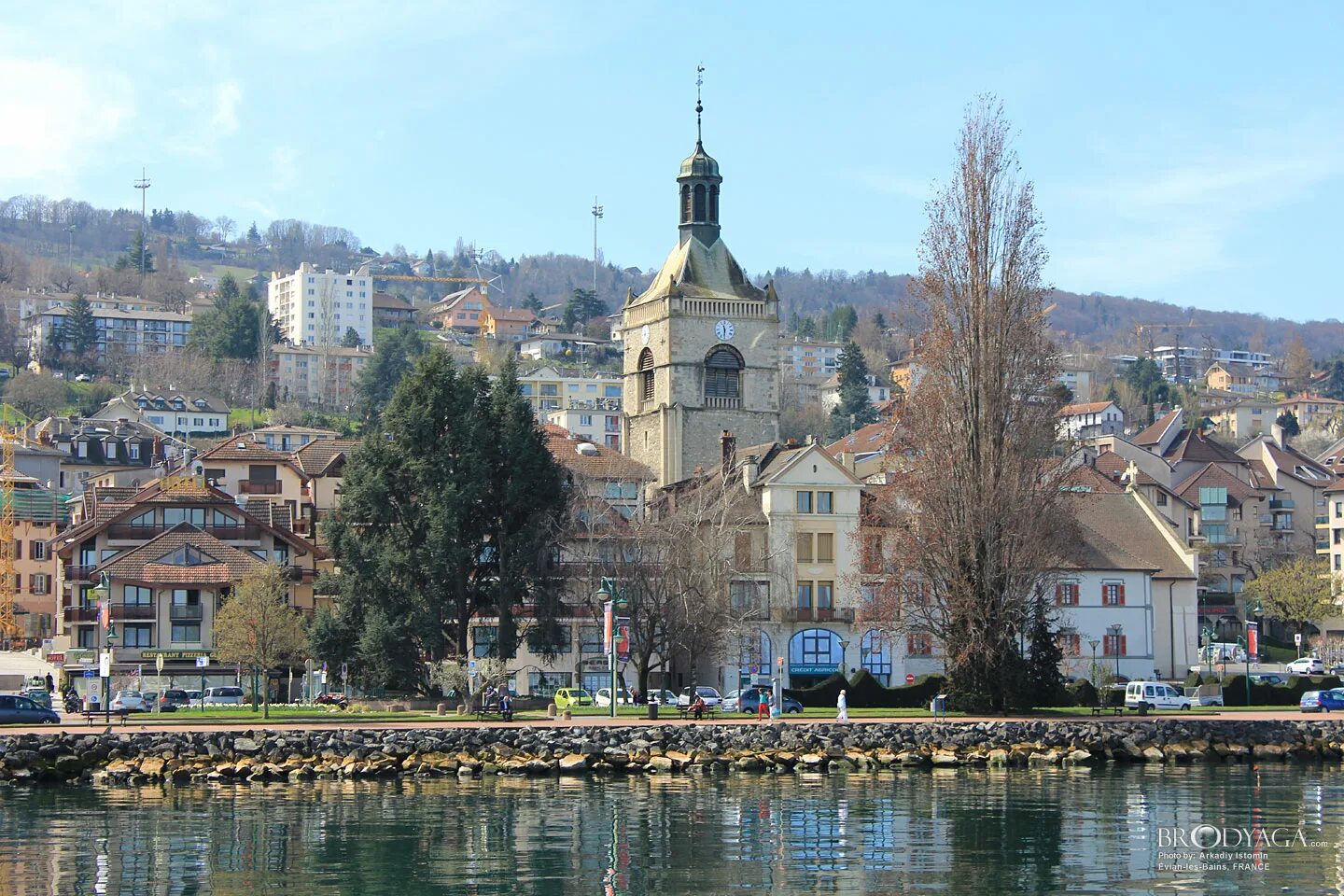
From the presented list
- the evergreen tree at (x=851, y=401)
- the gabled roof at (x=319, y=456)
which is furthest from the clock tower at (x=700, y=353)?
the evergreen tree at (x=851, y=401)

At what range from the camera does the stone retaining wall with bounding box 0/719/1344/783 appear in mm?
50531

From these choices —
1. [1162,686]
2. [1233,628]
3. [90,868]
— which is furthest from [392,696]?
[1233,628]

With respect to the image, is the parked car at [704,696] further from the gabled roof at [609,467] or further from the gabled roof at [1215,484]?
the gabled roof at [1215,484]

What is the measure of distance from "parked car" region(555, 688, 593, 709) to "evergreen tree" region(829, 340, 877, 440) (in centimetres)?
10411

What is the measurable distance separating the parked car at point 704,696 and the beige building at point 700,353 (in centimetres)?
2254

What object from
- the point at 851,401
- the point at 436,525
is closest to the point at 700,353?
the point at 436,525

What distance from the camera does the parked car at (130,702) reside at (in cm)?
6262

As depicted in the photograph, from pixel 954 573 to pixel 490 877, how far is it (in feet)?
93.4

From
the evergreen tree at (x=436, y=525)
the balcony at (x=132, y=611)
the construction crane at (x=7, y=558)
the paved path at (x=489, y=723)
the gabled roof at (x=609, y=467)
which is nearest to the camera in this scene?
the paved path at (x=489, y=723)

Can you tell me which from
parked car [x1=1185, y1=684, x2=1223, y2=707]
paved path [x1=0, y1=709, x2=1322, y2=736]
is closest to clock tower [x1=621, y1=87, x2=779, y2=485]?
parked car [x1=1185, y1=684, x2=1223, y2=707]

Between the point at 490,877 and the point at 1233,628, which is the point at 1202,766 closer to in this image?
the point at 490,877

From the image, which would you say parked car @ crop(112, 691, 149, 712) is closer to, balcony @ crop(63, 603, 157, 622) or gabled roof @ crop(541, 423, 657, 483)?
balcony @ crop(63, 603, 157, 622)

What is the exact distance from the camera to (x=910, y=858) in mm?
35625

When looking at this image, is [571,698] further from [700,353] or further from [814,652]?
[700,353]
